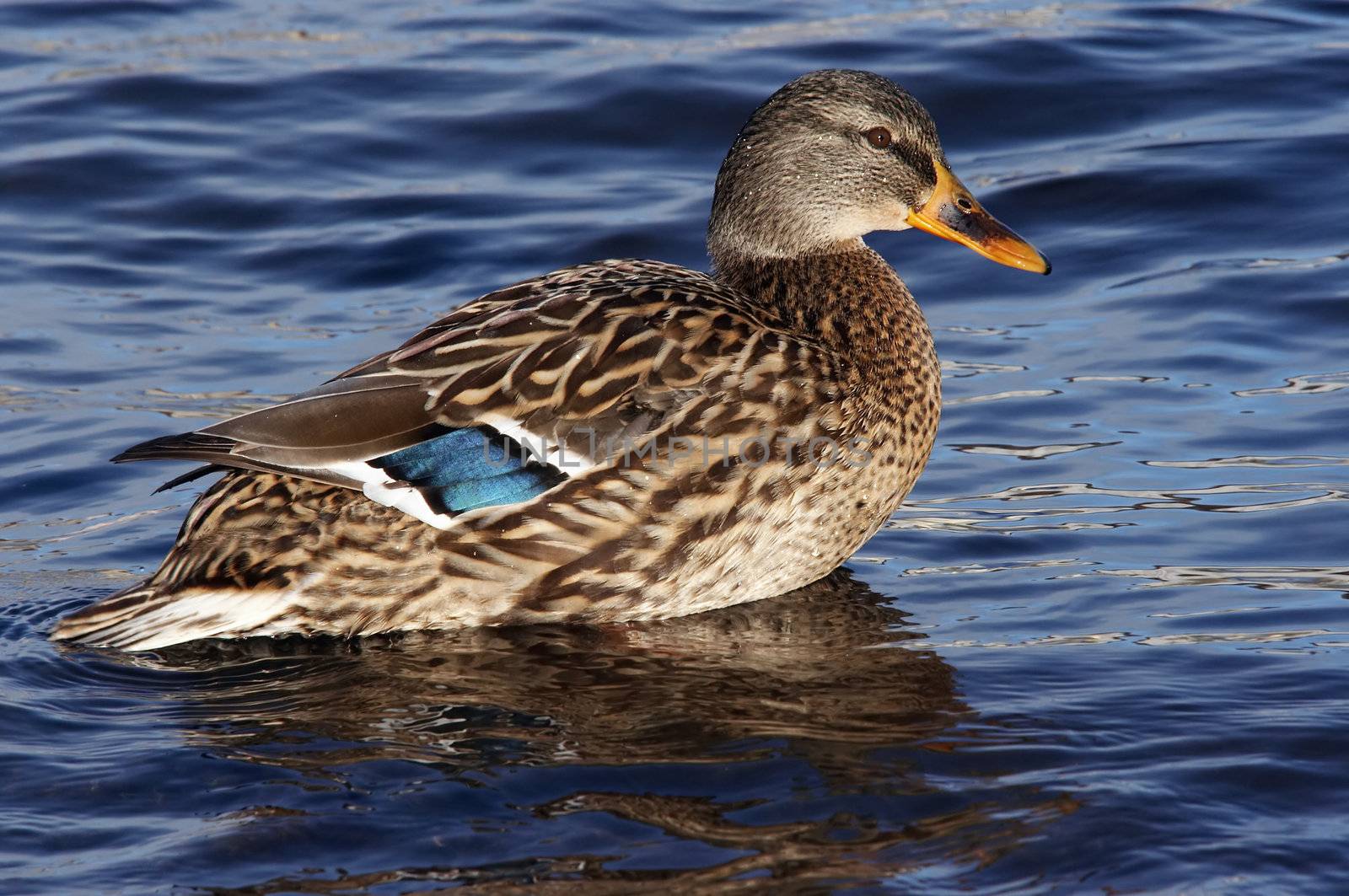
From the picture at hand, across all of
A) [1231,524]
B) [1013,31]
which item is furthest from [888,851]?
[1013,31]

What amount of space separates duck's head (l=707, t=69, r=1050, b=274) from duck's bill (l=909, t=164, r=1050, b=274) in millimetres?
Result: 118

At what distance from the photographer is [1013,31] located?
1341 centimetres

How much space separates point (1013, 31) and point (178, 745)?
9.70 metres

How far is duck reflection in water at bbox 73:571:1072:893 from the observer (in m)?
4.88

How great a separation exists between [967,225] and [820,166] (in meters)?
0.69

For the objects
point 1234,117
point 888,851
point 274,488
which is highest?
point 1234,117

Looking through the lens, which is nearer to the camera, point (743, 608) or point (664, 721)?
point (664, 721)

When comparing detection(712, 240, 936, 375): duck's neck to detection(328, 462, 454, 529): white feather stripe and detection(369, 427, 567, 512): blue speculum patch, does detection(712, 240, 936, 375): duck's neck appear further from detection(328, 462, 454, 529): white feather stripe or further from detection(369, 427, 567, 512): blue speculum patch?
detection(328, 462, 454, 529): white feather stripe

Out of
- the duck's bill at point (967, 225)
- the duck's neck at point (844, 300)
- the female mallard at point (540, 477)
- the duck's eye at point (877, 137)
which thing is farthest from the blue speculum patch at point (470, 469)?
the duck's bill at point (967, 225)

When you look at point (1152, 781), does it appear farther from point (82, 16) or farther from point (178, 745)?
point (82, 16)

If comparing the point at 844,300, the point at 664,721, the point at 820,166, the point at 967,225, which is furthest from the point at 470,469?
the point at 967,225

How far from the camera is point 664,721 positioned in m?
5.71

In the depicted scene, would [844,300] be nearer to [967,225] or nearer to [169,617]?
[967,225]

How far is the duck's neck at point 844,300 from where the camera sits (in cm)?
689
